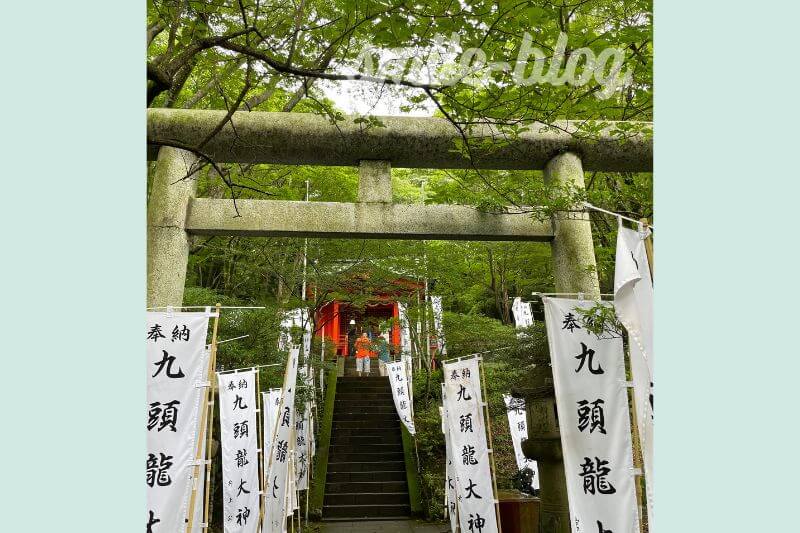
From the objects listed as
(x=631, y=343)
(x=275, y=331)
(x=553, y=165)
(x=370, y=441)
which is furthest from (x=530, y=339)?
(x=370, y=441)

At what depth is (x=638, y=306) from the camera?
13.3ft

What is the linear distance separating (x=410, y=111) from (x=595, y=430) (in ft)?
10.4

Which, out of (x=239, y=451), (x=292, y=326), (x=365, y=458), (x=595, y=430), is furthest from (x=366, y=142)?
(x=365, y=458)

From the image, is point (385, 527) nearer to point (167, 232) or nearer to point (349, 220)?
point (349, 220)

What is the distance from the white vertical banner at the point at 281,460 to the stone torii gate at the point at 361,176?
289 centimetres

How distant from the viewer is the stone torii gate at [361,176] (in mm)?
5312

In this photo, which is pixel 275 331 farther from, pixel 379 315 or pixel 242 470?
pixel 379 315

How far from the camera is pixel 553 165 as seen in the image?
5707 mm

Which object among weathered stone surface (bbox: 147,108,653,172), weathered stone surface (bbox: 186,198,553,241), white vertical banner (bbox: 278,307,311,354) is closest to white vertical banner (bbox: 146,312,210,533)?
weathered stone surface (bbox: 186,198,553,241)

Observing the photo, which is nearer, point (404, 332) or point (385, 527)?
point (385, 527)

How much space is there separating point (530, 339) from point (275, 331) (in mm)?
4684

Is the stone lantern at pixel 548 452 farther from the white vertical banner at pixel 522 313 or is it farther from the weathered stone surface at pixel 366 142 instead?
the white vertical banner at pixel 522 313

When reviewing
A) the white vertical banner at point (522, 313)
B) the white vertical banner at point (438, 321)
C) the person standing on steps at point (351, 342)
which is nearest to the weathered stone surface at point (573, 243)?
the white vertical banner at point (522, 313)

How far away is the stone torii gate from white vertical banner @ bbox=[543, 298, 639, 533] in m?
0.55
